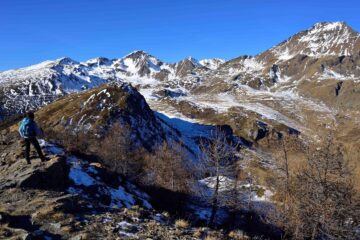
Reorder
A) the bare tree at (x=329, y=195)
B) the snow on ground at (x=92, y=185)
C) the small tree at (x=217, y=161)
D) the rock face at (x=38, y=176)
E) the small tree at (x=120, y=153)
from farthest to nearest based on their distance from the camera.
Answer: the small tree at (x=120, y=153) < the small tree at (x=217, y=161) < the snow on ground at (x=92, y=185) < the bare tree at (x=329, y=195) < the rock face at (x=38, y=176)

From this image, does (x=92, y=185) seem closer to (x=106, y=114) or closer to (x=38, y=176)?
(x=38, y=176)

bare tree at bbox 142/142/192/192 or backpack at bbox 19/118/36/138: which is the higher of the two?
backpack at bbox 19/118/36/138

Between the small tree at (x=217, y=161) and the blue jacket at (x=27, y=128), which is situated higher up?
the blue jacket at (x=27, y=128)

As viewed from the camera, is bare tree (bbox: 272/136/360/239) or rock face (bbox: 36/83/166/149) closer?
bare tree (bbox: 272/136/360/239)

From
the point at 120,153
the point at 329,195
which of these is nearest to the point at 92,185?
the point at 329,195

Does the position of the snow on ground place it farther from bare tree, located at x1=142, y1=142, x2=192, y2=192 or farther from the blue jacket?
bare tree, located at x1=142, y1=142, x2=192, y2=192

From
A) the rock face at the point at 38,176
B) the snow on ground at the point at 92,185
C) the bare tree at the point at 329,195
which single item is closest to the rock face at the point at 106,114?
the snow on ground at the point at 92,185

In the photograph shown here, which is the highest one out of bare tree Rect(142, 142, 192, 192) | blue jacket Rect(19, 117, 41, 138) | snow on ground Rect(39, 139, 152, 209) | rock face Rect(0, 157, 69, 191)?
blue jacket Rect(19, 117, 41, 138)

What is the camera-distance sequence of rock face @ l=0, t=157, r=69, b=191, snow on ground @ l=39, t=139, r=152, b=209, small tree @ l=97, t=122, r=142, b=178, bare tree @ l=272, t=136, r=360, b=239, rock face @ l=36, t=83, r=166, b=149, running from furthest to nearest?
rock face @ l=36, t=83, r=166, b=149, small tree @ l=97, t=122, r=142, b=178, snow on ground @ l=39, t=139, r=152, b=209, bare tree @ l=272, t=136, r=360, b=239, rock face @ l=0, t=157, r=69, b=191

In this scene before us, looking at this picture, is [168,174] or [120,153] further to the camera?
[120,153]

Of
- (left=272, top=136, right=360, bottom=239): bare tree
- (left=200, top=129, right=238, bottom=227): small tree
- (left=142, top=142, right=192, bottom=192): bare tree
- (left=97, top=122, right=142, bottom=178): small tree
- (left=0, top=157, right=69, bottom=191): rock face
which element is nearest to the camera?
(left=0, top=157, right=69, bottom=191): rock face

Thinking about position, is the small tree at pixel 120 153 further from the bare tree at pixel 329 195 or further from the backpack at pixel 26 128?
the bare tree at pixel 329 195

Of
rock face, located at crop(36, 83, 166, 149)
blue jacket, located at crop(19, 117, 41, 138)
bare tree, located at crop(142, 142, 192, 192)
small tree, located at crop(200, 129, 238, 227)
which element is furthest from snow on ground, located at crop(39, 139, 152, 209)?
rock face, located at crop(36, 83, 166, 149)

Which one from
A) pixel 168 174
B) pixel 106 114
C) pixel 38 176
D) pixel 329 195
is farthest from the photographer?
pixel 106 114
